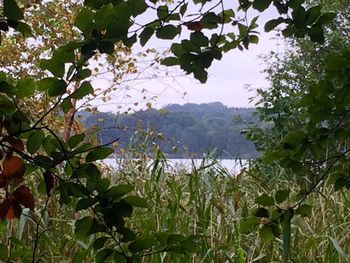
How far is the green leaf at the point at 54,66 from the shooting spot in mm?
510

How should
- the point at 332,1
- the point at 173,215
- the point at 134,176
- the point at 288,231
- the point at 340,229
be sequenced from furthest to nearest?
1. the point at 332,1
2. the point at 134,176
3. the point at 340,229
4. the point at 173,215
5. the point at 288,231

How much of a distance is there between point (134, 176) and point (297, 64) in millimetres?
4654

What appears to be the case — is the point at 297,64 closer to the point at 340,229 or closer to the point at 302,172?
the point at 340,229

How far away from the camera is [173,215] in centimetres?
165

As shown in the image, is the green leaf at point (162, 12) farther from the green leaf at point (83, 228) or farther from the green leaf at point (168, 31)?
the green leaf at point (83, 228)

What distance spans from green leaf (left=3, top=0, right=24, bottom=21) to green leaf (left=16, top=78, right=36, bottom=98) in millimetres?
66

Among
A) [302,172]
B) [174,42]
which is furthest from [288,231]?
[174,42]

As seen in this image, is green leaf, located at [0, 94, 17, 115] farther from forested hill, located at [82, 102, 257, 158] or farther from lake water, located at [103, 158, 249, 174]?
forested hill, located at [82, 102, 257, 158]

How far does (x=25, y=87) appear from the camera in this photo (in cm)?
56

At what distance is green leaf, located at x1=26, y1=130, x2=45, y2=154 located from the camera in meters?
0.58

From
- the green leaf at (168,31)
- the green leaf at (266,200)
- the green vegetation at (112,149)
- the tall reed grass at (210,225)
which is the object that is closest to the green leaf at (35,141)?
the green vegetation at (112,149)

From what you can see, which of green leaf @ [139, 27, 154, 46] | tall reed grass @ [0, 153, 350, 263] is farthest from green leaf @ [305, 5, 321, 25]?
tall reed grass @ [0, 153, 350, 263]

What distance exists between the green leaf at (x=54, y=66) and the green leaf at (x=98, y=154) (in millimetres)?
96

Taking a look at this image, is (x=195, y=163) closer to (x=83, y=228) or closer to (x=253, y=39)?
(x=253, y=39)
